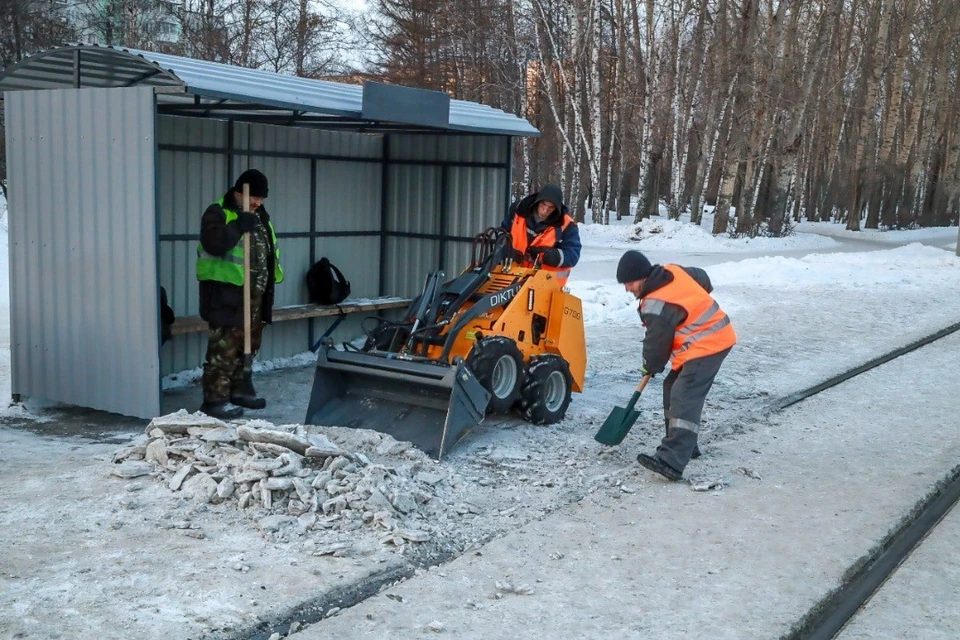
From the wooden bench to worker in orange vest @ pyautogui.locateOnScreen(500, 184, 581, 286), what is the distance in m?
2.89

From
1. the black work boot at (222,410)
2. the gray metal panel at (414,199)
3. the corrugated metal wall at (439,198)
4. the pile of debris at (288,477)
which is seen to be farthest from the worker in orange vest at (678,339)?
the gray metal panel at (414,199)

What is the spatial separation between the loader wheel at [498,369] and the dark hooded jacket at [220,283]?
2.09 m

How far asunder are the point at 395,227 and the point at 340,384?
507cm

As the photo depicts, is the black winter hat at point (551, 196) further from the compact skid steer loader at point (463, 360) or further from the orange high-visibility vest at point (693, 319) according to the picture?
the orange high-visibility vest at point (693, 319)

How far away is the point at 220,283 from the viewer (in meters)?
8.40

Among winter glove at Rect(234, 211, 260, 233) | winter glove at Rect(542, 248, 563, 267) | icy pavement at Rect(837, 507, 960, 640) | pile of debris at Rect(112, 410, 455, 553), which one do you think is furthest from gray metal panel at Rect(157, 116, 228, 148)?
icy pavement at Rect(837, 507, 960, 640)

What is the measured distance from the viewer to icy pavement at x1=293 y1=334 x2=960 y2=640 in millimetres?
4734

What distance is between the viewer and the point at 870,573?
18.0 ft

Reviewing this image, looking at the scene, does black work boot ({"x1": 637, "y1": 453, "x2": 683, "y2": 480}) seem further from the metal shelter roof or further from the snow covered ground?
the metal shelter roof

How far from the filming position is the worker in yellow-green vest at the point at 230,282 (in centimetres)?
828

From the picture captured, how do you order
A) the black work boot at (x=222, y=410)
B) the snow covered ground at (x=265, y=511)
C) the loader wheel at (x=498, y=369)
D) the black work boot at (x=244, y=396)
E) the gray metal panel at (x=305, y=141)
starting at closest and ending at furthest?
1. the snow covered ground at (x=265, y=511)
2. the loader wheel at (x=498, y=369)
3. the black work boot at (x=222, y=410)
4. the black work boot at (x=244, y=396)
5. the gray metal panel at (x=305, y=141)

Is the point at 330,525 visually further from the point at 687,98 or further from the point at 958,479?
the point at 687,98

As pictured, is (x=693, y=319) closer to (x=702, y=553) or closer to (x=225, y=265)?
(x=702, y=553)

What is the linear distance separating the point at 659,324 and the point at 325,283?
5.49 m
